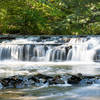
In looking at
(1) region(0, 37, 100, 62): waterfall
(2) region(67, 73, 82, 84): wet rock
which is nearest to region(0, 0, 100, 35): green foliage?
(1) region(0, 37, 100, 62): waterfall

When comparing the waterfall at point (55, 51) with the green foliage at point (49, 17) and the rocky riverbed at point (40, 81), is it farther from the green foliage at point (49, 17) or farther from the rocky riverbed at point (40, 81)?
the rocky riverbed at point (40, 81)

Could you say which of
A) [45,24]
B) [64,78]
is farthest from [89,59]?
[45,24]

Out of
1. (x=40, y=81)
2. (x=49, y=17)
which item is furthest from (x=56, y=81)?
(x=49, y=17)

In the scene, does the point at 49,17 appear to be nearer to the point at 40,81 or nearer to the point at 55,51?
the point at 55,51

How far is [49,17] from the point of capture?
25922 mm

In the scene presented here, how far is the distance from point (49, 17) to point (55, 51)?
40.5ft

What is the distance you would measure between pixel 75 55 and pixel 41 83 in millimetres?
8989

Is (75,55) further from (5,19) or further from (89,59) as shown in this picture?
(5,19)

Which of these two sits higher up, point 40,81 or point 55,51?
point 40,81

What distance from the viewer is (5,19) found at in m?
23.5

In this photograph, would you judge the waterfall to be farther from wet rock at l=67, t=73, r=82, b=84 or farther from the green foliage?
wet rock at l=67, t=73, r=82, b=84

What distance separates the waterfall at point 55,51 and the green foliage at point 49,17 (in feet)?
24.2

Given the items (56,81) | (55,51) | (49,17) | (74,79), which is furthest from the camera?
(49,17)

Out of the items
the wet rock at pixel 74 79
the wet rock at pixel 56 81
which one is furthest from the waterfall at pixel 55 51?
the wet rock at pixel 56 81
